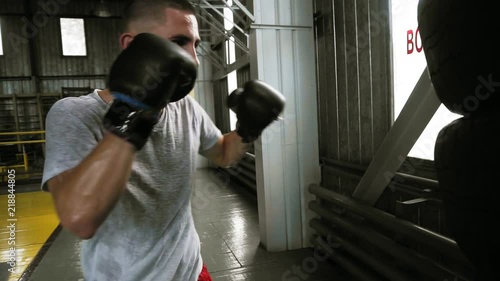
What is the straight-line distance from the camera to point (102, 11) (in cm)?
998

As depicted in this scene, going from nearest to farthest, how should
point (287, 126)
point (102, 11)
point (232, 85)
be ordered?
point (287, 126) → point (232, 85) → point (102, 11)

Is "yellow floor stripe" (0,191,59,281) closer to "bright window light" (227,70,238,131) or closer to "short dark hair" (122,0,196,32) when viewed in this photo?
"short dark hair" (122,0,196,32)

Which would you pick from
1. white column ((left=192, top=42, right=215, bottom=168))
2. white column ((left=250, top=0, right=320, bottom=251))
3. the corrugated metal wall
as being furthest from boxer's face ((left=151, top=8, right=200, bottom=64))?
white column ((left=192, top=42, right=215, bottom=168))

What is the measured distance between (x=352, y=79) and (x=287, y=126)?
75 cm

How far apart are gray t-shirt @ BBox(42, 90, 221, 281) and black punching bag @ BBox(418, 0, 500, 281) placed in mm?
846

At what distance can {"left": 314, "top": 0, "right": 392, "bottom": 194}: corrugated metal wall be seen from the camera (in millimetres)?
2412

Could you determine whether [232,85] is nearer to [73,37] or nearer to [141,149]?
[141,149]

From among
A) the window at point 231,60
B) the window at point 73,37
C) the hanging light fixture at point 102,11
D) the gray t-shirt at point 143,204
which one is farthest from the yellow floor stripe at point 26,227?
the window at point 73,37

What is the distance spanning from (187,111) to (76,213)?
0.70m

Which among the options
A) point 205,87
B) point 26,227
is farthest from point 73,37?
point 26,227

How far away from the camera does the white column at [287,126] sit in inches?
123

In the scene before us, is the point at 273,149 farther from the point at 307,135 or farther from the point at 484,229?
the point at 484,229

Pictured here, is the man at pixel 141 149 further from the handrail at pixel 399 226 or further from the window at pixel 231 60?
the window at pixel 231 60

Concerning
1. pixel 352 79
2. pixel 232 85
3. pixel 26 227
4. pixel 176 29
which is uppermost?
pixel 232 85
